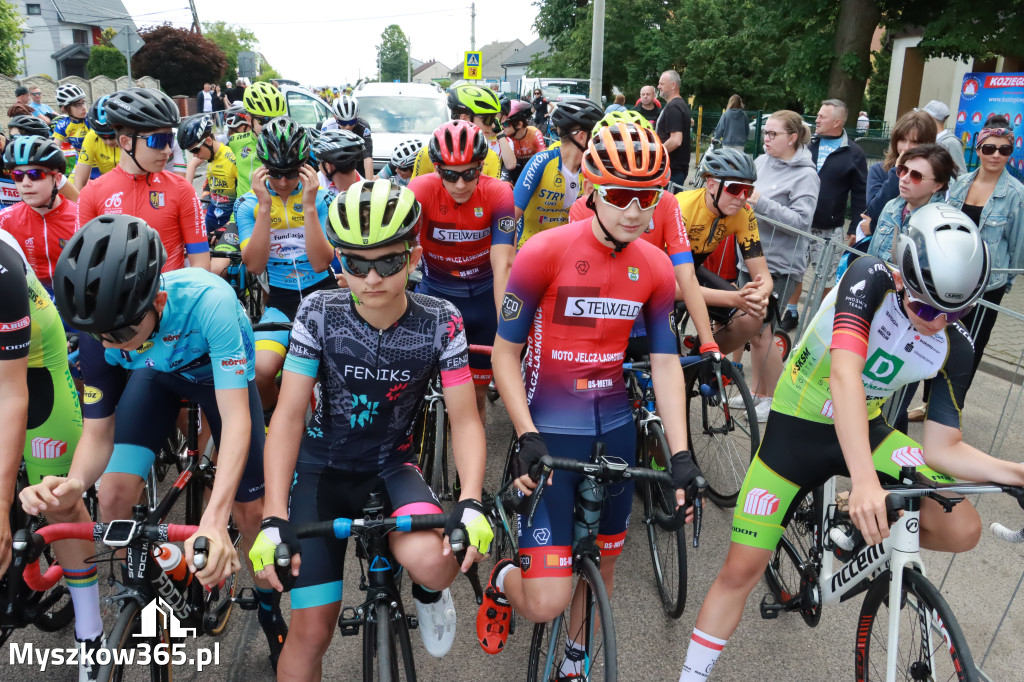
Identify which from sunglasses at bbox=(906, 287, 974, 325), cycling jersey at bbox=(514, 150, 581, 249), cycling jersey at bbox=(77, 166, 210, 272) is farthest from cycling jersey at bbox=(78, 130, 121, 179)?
sunglasses at bbox=(906, 287, 974, 325)

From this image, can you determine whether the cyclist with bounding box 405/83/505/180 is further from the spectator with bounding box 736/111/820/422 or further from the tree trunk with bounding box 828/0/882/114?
the tree trunk with bounding box 828/0/882/114

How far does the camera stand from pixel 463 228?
5.25 metres

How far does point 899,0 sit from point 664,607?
673 inches

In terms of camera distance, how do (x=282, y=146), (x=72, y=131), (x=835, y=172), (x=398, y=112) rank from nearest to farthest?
(x=282, y=146)
(x=835, y=172)
(x=72, y=131)
(x=398, y=112)

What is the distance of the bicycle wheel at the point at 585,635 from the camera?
9.48 feet

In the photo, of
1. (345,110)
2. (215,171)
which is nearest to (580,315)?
(215,171)

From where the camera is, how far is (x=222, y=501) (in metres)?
2.75

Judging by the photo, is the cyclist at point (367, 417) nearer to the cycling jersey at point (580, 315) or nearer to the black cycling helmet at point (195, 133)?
the cycling jersey at point (580, 315)

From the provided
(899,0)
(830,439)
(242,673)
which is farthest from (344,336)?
(899,0)

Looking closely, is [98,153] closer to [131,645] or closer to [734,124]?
[131,645]

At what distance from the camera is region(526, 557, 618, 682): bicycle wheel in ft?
9.48

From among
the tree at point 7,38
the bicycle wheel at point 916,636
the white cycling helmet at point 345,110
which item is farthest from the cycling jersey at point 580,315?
the tree at point 7,38

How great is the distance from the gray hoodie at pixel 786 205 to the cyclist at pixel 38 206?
5344mm

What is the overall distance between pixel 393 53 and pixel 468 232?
182 meters
